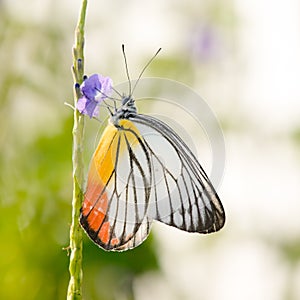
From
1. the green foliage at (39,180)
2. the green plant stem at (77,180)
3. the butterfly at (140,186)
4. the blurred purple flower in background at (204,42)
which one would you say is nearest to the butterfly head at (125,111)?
the butterfly at (140,186)

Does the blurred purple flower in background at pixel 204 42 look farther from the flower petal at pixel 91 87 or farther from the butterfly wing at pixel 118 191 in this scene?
the flower petal at pixel 91 87

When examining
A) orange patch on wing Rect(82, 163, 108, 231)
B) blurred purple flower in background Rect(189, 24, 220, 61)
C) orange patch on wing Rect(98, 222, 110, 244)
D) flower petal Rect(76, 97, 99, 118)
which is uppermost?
blurred purple flower in background Rect(189, 24, 220, 61)

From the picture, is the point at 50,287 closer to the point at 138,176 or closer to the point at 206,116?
the point at 206,116

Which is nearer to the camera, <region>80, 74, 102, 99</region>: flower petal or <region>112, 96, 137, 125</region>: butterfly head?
<region>80, 74, 102, 99</region>: flower petal

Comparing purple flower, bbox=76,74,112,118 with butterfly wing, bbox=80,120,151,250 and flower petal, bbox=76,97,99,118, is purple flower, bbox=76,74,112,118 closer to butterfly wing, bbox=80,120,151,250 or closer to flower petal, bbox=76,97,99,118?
flower petal, bbox=76,97,99,118

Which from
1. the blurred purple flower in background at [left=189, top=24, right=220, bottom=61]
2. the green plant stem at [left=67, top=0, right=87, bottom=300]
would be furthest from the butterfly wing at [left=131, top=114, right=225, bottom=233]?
the blurred purple flower in background at [left=189, top=24, right=220, bottom=61]

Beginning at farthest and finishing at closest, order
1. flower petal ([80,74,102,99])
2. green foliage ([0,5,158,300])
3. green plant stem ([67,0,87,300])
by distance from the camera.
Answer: green foliage ([0,5,158,300]), flower petal ([80,74,102,99]), green plant stem ([67,0,87,300])
